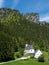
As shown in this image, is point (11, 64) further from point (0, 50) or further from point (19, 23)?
point (19, 23)

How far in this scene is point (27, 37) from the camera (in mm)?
161375

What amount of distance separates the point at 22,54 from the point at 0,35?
15.1 meters

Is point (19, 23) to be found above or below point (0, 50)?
above

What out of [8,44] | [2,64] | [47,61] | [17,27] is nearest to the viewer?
[2,64]

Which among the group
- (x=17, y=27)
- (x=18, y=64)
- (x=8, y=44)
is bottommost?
(x=18, y=64)

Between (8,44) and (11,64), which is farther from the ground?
(8,44)

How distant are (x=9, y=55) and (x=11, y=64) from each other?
13215 millimetres

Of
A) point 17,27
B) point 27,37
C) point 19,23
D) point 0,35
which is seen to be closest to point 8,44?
point 0,35

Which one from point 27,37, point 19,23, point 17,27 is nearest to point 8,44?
point 27,37

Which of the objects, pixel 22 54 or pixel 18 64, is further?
pixel 22 54

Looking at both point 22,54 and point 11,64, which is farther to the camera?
point 22,54

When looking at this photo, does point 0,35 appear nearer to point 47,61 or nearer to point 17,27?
point 47,61

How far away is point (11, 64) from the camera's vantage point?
3056 inches

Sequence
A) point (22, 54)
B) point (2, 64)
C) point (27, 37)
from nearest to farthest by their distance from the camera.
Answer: point (2, 64), point (22, 54), point (27, 37)
